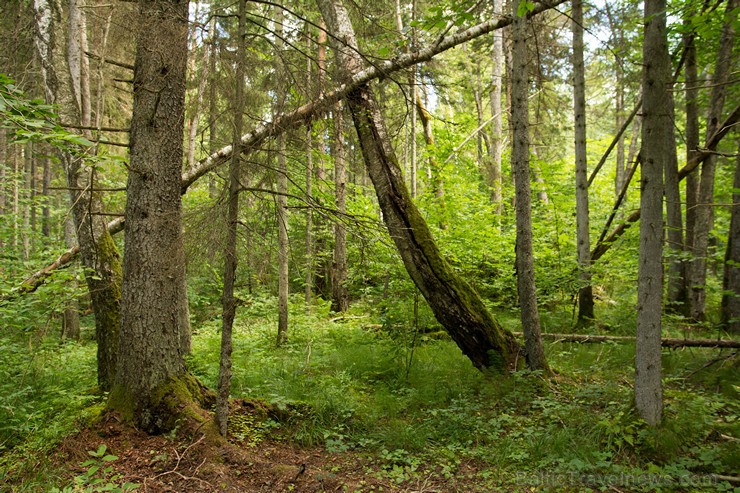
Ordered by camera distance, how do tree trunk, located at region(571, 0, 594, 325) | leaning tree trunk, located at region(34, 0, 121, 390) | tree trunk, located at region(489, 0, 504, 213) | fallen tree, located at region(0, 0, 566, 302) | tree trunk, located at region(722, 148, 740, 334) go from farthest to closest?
tree trunk, located at region(489, 0, 504, 213) → tree trunk, located at region(571, 0, 594, 325) → tree trunk, located at region(722, 148, 740, 334) → leaning tree trunk, located at region(34, 0, 121, 390) → fallen tree, located at region(0, 0, 566, 302)

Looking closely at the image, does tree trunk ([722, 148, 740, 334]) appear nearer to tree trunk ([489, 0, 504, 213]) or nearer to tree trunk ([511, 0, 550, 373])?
tree trunk ([511, 0, 550, 373])

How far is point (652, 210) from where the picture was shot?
373 centimetres

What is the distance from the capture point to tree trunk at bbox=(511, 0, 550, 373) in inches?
206

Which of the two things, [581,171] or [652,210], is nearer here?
[652,210]

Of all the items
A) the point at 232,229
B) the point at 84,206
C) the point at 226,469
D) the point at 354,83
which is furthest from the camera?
the point at 84,206

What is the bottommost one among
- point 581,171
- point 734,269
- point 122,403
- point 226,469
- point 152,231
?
point 226,469

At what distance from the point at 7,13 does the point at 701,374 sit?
13.6m

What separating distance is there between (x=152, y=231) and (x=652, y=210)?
15.1ft

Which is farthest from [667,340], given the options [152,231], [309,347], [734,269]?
[152,231]

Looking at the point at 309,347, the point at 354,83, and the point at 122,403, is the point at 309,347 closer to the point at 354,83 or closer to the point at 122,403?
the point at 122,403

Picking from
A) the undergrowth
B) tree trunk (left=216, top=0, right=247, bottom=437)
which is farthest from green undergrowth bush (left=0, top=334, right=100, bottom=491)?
tree trunk (left=216, top=0, right=247, bottom=437)

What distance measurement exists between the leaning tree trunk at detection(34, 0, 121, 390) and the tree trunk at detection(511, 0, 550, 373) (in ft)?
16.5

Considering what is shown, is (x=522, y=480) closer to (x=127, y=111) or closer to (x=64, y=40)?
(x=64, y=40)

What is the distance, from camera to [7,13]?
855 cm
